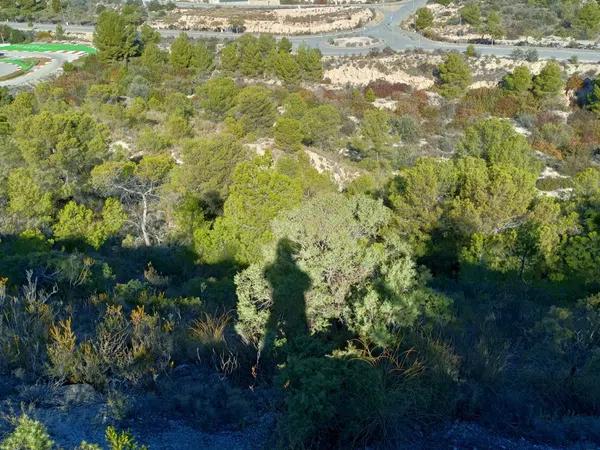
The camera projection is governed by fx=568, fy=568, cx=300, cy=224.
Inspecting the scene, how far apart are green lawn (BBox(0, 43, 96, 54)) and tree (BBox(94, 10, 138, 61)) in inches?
514

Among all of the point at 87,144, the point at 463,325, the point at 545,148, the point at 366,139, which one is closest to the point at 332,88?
the point at 366,139

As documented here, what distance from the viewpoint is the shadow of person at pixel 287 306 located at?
641cm

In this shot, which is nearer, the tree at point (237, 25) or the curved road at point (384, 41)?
the curved road at point (384, 41)

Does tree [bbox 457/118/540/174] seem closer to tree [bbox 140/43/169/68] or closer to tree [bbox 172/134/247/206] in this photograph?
tree [bbox 172/134/247/206]

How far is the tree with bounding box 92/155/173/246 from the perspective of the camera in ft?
60.3

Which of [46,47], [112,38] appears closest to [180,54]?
[112,38]

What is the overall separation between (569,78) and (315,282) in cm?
4061

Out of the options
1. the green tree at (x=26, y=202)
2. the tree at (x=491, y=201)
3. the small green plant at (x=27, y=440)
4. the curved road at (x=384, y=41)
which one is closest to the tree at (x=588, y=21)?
the curved road at (x=384, y=41)

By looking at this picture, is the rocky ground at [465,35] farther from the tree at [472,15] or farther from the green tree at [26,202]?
the green tree at [26,202]

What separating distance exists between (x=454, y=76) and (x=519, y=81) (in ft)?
14.7

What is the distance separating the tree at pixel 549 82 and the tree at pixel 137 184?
1155 inches

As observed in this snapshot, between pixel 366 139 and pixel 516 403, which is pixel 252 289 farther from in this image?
pixel 366 139

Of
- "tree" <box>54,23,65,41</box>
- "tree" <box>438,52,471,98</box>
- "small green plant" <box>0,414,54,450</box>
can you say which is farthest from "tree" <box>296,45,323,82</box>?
"small green plant" <box>0,414,54,450</box>

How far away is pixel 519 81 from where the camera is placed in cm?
3941
